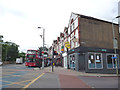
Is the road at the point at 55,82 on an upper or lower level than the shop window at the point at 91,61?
lower

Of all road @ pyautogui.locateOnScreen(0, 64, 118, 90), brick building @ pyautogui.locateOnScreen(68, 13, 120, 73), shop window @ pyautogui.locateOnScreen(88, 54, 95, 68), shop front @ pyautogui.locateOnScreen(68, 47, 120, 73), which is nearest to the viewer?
road @ pyautogui.locateOnScreen(0, 64, 118, 90)

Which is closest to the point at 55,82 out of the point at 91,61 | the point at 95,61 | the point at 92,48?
the point at 91,61

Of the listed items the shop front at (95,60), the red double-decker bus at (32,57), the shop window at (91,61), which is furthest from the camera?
the red double-decker bus at (32,57)

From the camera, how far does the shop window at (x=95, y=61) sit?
19.5 meters

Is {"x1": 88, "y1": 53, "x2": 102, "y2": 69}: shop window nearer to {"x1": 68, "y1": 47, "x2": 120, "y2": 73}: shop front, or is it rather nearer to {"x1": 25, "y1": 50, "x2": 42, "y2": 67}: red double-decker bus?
{"x1": 68, "y1": 47, "x2": 120, "y2": 73}: shop front

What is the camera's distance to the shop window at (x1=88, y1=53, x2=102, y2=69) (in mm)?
19483

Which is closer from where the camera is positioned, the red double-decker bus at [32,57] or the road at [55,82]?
the road at [55,82]

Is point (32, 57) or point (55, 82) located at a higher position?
point (32, 57)

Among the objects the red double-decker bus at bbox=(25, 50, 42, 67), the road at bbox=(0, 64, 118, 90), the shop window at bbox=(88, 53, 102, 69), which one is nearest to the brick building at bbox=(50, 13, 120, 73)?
the shop window at bbox=(88, 53, 102, 69)

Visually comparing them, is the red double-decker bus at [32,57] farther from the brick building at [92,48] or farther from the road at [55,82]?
the road at [55,82]

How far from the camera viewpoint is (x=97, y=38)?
856 inches

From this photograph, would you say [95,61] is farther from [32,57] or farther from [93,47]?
[32,57]

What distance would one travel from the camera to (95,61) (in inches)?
790

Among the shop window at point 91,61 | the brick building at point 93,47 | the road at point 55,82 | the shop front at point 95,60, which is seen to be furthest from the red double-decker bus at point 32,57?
the road at point 55,82
